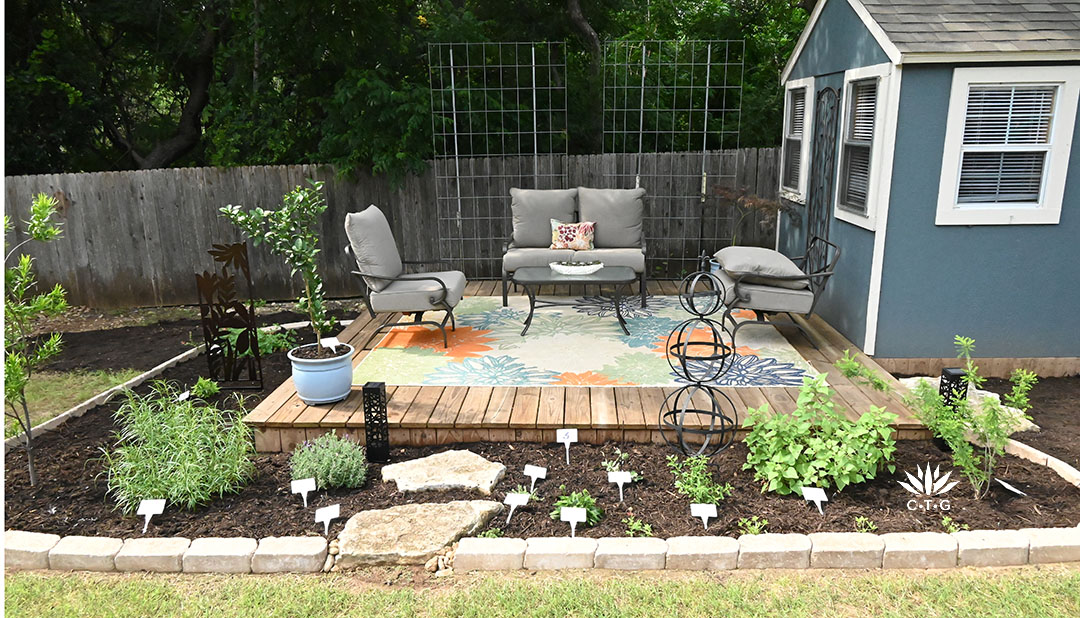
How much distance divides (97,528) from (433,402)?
5.77 ft

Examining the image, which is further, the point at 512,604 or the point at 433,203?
the point at 433,203

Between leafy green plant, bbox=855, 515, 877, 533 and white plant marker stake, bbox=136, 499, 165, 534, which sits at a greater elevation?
white plant marker stake, bbox=136, 499, 165, 534

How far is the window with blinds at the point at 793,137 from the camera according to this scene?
6.93 meters

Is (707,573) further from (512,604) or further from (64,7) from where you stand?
(64,7)

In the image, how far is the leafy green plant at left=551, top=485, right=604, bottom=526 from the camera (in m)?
3.31

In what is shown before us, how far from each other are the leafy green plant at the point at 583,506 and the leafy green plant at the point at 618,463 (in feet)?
0.95

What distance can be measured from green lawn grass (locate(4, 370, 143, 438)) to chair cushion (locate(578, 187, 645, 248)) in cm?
410

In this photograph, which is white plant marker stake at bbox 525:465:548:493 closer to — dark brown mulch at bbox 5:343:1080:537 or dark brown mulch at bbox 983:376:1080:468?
dark brown mulch at bbox 5:343:1080:537

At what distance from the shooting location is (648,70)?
30.7ft

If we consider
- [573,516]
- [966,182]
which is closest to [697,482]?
[573,516]

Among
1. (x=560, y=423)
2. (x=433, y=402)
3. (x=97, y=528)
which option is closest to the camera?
(x=97, y=528)

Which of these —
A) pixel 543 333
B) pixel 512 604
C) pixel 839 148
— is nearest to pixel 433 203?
pixel 543 333

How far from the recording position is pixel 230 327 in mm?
4867

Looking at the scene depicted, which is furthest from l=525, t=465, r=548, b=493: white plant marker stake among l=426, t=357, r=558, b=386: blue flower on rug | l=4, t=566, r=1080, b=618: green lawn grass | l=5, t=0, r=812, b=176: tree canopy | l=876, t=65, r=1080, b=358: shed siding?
l=5, t=0, r=812, b=176: tree canopy
